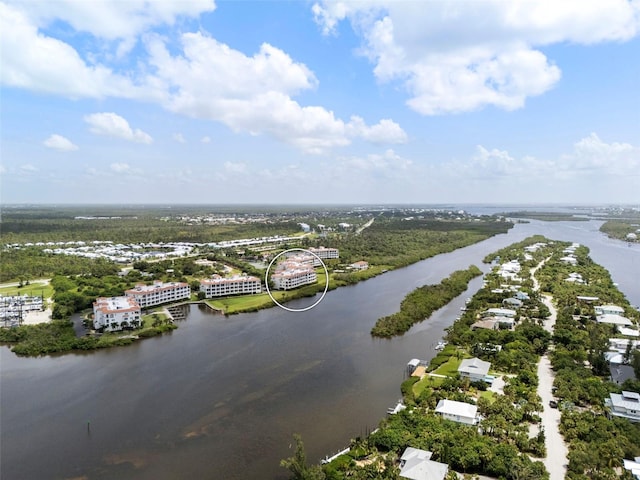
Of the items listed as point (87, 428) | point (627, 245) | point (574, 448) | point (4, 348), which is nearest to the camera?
point (574, 448)

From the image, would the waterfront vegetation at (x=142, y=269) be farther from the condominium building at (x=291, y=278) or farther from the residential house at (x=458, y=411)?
the residential house at (x=458, y=411)

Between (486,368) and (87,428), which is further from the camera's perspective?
(486,368)

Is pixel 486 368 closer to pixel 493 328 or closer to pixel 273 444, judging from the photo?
pixel 493 328

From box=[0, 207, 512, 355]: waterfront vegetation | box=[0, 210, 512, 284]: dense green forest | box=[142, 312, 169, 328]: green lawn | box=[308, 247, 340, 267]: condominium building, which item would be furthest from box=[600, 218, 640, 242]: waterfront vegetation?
box=[142, 312, 169, 328]: green lawn

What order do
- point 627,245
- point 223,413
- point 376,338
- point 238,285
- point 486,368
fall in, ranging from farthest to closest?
1. point 627,245
2. point 238,285
3. point 376,338
4. point 486,368
5. point 223,413

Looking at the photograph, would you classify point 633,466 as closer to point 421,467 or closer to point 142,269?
point 421,467

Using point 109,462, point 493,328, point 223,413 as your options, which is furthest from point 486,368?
point 109,462
